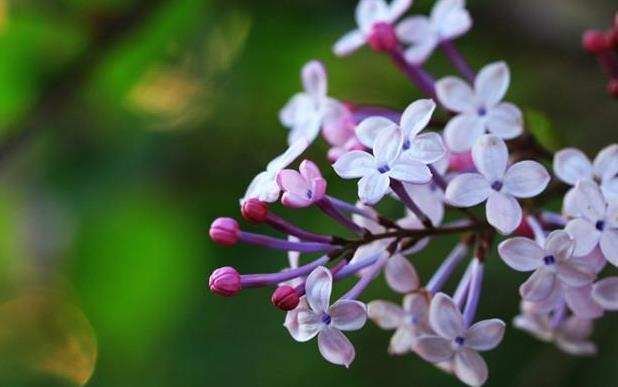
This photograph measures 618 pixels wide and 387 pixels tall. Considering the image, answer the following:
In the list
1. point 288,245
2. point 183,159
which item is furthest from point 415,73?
point 183,159

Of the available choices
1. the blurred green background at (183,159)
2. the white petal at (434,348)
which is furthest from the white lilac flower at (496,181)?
the blurred green background at (183,159)

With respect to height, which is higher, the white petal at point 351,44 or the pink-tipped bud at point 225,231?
the white petal at point 351,44

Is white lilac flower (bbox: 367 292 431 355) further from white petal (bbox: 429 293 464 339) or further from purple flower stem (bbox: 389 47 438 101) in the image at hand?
purple flower stem (bbox: 389 47 438 101)

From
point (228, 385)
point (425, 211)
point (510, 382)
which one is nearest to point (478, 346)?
point (425, 211)

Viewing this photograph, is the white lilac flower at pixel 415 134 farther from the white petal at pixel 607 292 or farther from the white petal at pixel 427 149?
the white petal at pixel 607 292

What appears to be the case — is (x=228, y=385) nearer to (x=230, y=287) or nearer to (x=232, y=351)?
(x=232, y=351)

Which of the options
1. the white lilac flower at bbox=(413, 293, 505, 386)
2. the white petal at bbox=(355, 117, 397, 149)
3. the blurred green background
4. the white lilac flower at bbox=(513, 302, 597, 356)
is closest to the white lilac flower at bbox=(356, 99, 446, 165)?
the white petal at bbox=(355, 117, 397, 149)
